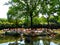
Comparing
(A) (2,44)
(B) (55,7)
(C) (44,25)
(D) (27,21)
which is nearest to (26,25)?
(D) (27,21)

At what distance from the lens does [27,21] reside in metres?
46.0

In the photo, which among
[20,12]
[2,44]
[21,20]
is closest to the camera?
[2,44]

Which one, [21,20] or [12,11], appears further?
[21,20]

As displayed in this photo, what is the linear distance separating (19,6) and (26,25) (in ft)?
15.3

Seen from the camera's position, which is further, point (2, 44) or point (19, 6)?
point (19, 6)

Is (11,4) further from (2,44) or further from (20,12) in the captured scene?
(2,44)

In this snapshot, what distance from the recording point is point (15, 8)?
43969mm

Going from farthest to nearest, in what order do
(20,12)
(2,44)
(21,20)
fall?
(21,20) < (20,12) < (2,44)

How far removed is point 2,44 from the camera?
19.4m

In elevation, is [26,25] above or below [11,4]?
below

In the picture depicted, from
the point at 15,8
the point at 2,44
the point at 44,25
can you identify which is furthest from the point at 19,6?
the point at 2,44

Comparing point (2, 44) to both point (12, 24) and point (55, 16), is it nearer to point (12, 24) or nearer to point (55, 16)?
point (12, 24)

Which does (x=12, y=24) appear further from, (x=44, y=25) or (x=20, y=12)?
(x=44, y=25)

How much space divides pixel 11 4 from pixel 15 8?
198cm
